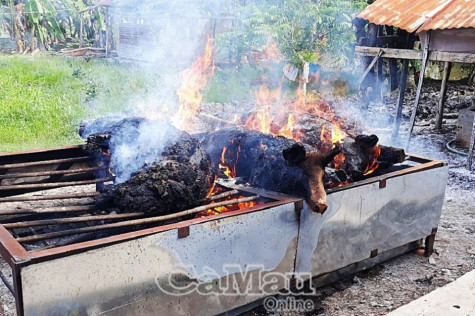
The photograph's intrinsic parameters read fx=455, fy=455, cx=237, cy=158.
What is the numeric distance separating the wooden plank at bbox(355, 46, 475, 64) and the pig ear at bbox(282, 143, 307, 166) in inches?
226

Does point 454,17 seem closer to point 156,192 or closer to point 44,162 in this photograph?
point 156,192

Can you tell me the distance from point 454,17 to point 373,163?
4.96 metres

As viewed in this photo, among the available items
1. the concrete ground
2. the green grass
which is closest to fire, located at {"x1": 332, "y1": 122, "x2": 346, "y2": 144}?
the concrete ground

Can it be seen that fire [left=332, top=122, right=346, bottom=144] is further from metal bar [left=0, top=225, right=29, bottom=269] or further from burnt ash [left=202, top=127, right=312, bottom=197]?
metal bar [left=0, top=225, right=29, bottom=269]

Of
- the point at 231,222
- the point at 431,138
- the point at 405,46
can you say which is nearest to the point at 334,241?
the point at 231,222

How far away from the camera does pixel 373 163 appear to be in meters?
4.64

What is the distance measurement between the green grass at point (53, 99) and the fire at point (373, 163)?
601 centimetres

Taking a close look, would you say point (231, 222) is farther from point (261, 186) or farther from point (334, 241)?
point (334, 241)

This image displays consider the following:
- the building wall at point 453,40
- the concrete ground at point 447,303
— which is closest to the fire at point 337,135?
the concrete ground at point 447,303

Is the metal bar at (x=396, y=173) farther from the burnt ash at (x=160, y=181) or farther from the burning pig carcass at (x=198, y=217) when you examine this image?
the burnt ash at (x=160, y=181)

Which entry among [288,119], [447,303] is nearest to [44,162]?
[288,119]

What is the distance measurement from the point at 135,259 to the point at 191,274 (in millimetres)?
463

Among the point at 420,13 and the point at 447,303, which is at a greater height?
the point at 420,13

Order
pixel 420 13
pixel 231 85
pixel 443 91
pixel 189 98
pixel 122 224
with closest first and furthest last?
1. pixel 122 224
2. pixel 189 98
3. pixel 420 13
4. pixel 443 91
5. pixel 231 85
